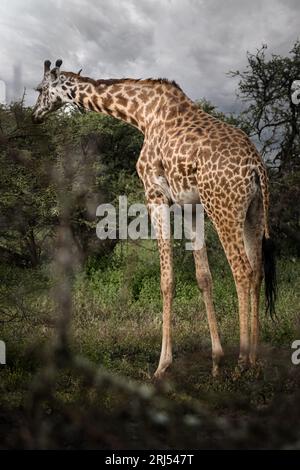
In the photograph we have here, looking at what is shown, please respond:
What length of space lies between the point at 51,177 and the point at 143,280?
18.0ft

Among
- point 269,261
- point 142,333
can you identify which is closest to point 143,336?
point 142,333

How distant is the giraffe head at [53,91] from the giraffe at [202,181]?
284 mm

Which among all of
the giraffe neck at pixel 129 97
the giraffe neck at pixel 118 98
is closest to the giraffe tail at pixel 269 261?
the giraffe neck at pixel 129 97

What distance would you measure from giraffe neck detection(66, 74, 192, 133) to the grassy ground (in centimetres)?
257

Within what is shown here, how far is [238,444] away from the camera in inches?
117

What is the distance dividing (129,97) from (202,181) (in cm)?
207

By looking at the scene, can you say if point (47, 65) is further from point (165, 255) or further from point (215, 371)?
point (215, 371)

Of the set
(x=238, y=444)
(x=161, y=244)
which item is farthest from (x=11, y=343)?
(x=238, y=444)

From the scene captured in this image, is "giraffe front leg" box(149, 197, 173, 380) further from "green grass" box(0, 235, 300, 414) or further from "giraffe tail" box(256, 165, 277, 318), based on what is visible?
"giraffe tail" box(256, 165, 277, 318)

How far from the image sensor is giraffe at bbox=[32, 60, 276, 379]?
566 cm

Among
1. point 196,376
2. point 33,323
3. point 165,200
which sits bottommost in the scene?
point 196,376

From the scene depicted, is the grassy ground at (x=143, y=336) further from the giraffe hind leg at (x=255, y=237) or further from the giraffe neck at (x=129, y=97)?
the giraffe neck at (x=129, y=97)

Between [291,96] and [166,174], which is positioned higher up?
[291,96]

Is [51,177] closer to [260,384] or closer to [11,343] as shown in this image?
[11,343]
